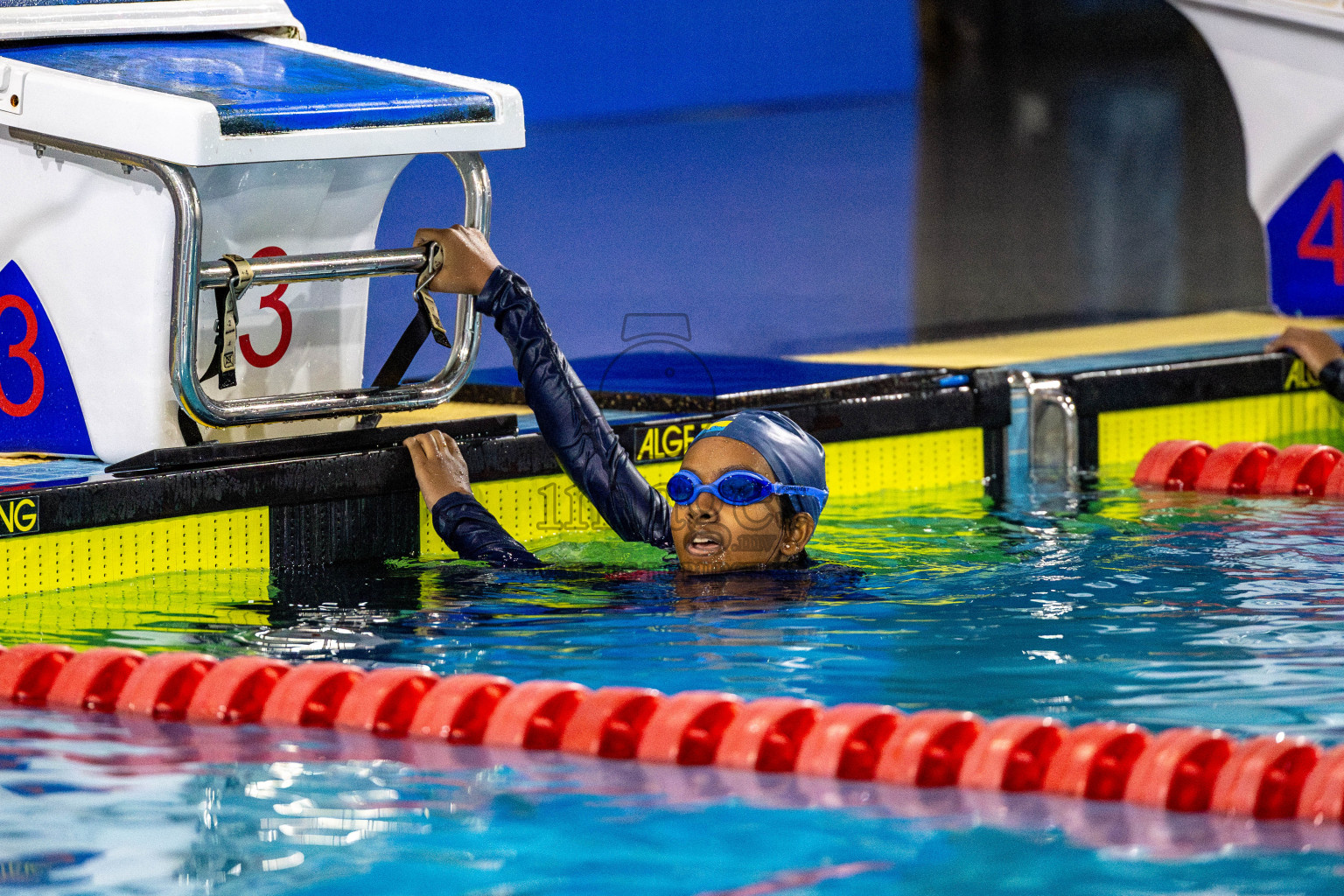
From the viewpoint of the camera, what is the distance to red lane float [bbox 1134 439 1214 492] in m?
6.31

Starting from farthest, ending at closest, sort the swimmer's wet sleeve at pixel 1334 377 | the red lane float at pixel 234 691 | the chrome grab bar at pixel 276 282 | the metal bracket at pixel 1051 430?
the swimmer's wet sleeve at pixel 1334 377 → the metal bracket at pixel 1051 430 → the chrome grab bar at pixel 276 282 → the red lane float at pixel 234 691

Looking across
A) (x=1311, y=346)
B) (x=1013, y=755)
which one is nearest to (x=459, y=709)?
(x=1013, y=755)

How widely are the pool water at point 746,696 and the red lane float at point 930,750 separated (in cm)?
5

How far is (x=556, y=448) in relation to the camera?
4965 millimetres

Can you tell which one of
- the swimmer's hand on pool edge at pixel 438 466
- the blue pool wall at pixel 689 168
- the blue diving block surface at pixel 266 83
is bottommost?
the swimmer's hand on pool edge at pixel 438 466

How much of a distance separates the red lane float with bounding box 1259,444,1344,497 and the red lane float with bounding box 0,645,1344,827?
2.90m

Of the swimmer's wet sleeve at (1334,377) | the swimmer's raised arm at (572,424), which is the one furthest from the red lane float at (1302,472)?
the swimmer's raised arm at (572,424)

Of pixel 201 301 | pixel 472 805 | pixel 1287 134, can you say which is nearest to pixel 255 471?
pixel 201 301

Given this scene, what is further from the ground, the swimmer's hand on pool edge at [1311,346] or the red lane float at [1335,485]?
the swimmer's hand on pool edge at [1311,346]

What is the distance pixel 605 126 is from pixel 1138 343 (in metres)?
9.37

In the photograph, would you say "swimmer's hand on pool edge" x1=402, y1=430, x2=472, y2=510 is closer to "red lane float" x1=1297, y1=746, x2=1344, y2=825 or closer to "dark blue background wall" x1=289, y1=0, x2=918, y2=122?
"red lane float" x1=1297, y1=746, x2=1344, y2=825

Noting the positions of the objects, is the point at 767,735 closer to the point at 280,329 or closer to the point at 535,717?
the point at 535,717

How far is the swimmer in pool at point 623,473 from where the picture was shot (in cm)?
457

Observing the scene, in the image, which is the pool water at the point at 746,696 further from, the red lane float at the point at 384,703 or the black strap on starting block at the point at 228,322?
the black strap on starting block at the point at 228,322
